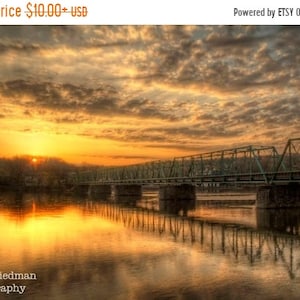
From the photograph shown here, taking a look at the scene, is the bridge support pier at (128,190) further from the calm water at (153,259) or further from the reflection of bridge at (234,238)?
the calm water at (153,259)

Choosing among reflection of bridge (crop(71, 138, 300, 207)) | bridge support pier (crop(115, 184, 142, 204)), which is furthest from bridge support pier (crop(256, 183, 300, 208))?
bridge support pier (crop(115, 184, 142, 204))

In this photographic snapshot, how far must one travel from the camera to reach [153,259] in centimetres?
678

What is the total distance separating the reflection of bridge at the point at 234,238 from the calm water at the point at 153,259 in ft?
0.05

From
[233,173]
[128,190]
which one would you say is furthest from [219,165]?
[128,190]

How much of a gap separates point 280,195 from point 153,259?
833 centimetres

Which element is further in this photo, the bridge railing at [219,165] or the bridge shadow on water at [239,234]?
the bridge railing at [219,165]

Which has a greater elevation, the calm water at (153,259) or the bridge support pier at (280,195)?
the bridge support pier at (280,195)

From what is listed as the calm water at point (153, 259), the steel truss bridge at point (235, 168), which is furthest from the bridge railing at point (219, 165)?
the calm water at point (153, 259)

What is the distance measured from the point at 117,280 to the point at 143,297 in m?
0.64

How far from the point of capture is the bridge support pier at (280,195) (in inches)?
554

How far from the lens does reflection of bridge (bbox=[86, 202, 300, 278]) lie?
272 inches
